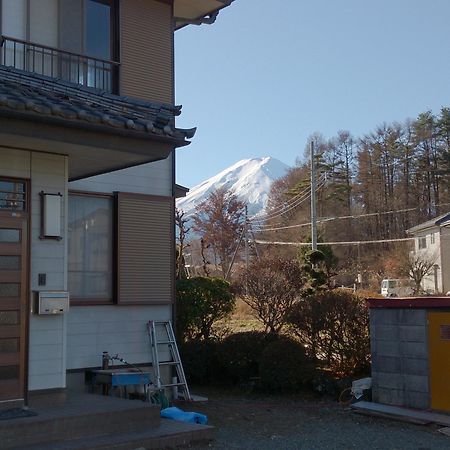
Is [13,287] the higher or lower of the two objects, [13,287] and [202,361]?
the higher

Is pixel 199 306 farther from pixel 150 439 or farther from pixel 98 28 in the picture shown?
pixel 150 439

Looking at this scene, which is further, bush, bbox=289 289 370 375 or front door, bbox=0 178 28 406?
bush, bbox=289 289 370 375

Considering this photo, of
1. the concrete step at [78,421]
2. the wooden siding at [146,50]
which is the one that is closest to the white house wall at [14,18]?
the wooden siding at [146,50]

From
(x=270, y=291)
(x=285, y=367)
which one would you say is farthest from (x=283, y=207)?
(x=285, y=367)

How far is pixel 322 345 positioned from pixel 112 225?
4778mm

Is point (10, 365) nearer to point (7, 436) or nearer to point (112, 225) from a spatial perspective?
point (7, 436)

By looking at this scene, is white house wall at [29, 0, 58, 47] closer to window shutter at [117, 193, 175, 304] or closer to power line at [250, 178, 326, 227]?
window shutter at [117, 193, 175, 304]

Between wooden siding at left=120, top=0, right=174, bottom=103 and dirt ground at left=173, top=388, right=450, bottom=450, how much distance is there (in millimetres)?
5309

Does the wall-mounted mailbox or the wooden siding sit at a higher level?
the wooden siding

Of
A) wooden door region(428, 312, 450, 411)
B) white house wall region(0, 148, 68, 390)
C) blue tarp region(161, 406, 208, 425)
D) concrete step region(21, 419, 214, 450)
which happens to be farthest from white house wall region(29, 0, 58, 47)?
wooden door region(428, 312, 450, 411)

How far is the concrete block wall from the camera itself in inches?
404

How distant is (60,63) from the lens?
10836 mm

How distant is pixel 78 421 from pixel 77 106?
3533 mm

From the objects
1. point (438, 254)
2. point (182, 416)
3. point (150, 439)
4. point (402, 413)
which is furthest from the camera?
point (438, 254)
